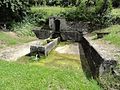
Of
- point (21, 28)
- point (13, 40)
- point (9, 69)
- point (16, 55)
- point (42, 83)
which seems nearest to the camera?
point (42, 83)

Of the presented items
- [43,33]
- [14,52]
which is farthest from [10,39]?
[43,33]

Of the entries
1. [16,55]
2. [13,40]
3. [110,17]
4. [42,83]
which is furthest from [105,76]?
[110,17]

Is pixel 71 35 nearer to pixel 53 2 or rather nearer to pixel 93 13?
pixel 93 13

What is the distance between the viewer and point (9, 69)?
34.4 feet

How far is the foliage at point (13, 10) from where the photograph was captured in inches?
819

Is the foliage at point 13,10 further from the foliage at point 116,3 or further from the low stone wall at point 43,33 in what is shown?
the foliage at point 116,3

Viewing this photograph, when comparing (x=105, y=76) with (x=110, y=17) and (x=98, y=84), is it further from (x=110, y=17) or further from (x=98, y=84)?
(x=110, y=17)

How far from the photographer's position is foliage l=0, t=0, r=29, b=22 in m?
20.8

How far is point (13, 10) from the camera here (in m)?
21.2

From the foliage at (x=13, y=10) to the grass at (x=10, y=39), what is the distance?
2.33m

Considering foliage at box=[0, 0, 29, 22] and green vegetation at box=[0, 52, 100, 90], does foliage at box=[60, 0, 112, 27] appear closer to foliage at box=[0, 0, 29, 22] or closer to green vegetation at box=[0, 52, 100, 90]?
foliage at box=[0, 0, 29, 22]

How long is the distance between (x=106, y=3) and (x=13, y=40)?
9.50 metres

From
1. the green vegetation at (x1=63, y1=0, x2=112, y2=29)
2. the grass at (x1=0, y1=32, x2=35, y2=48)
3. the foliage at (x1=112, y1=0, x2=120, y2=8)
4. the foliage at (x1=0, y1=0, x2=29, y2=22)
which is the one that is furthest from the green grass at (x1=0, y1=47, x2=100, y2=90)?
the foliage at (x1=112, y1=0, x2=120, y2=8)

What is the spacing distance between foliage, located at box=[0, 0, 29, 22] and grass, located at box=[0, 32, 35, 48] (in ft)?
7.63
